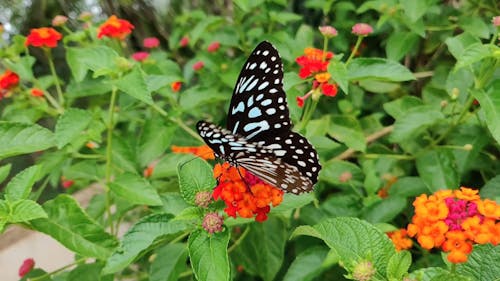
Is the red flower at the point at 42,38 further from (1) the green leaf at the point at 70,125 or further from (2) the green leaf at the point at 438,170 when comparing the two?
(2) the green leaf at the point at 438,170

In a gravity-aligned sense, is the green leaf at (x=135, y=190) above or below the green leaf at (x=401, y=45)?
below

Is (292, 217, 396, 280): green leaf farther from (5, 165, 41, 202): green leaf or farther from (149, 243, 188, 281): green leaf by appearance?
(5, 165, 41, 202): green leaf

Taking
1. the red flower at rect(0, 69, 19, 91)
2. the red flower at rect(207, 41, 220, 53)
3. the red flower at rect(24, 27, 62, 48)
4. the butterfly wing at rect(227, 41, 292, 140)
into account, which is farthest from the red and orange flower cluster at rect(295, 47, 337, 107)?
the red flower at rect(0, 69, 19, 91)

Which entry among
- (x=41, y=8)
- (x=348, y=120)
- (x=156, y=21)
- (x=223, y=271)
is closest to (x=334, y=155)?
(x=348, y=120)

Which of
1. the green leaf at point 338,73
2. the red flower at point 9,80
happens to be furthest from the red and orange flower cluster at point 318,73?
the red flower at point 9,80

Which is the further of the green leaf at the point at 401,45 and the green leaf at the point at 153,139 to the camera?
the green leaf at the point at 401,45

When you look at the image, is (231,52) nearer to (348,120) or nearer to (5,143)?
(348,120)
